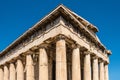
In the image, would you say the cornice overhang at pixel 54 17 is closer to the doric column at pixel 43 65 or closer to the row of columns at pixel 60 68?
the row of columns at pixel 60 68

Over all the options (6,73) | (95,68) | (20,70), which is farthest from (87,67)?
(6,73)

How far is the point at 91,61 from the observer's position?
4303cm

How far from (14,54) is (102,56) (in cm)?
1275

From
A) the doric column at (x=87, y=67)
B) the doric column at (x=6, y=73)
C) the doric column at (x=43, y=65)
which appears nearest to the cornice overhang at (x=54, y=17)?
the doric column at (x=43, y=65)

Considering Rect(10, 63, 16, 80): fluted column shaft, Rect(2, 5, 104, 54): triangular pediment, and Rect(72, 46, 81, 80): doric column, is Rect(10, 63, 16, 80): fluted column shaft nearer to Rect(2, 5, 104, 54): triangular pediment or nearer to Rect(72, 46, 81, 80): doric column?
Rect(2, 5, 104, 54): triangular pediment

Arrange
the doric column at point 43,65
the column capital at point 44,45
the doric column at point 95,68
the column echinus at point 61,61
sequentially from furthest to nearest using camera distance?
1. the doric column at point 95,68
2. the column capital at point 44,45
3. the doric column at point 43,65
4. the column echinus at point 61,61

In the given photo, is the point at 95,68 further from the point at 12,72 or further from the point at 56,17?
the point at 12,72

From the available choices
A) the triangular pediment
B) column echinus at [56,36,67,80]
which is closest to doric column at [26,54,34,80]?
the triangular pediment

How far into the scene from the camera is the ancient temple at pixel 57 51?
34.4m

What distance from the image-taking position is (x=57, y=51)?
3391 cm

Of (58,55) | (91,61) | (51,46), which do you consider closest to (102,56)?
(91,61)

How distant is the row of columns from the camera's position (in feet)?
109

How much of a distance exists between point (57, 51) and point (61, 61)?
1301 mm

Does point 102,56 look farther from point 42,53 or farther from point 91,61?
point 42,53
